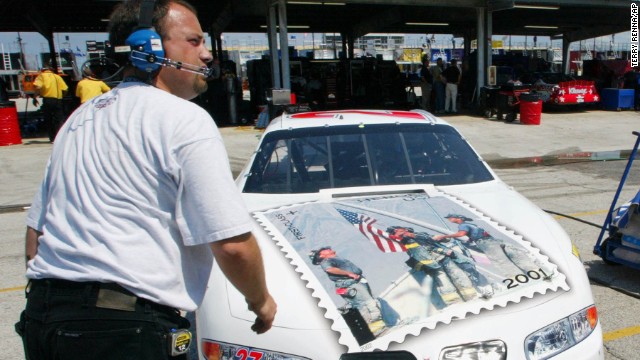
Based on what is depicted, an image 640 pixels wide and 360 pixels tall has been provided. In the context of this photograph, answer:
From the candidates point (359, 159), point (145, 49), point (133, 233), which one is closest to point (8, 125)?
point (359, 159)

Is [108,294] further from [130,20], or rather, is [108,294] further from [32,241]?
[130,20]

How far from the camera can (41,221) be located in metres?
1.77

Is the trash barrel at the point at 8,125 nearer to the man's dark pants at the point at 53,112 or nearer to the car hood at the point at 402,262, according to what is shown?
the man's dark pants at the point at 53,112

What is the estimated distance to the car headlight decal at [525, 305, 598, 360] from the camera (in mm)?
2199

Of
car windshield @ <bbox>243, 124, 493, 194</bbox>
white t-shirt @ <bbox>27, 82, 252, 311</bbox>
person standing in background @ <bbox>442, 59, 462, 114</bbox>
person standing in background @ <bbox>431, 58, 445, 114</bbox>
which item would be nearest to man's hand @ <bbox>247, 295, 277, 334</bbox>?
white t-shirt @ <bbox>27, 82, 252, 311</bbox>

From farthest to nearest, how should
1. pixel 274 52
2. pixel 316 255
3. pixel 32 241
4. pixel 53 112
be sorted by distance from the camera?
pixel 274 52, pixel 53 112, pixel 316 255, pixel 32 241

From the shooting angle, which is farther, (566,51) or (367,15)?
(566,51)

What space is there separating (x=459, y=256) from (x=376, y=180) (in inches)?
47.4

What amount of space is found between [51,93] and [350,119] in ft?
38.2

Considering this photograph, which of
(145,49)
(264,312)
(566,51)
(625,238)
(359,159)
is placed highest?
(566,51)

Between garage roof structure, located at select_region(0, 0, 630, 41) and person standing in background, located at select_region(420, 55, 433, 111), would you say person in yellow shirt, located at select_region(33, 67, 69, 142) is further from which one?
person standing in background, located at select_region(420, 55, 433, 111)

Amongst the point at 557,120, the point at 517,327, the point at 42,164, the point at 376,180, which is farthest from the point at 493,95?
the point at 517,327

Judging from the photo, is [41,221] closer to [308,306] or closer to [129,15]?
[129,15]

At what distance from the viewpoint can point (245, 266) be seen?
61.2 inches
